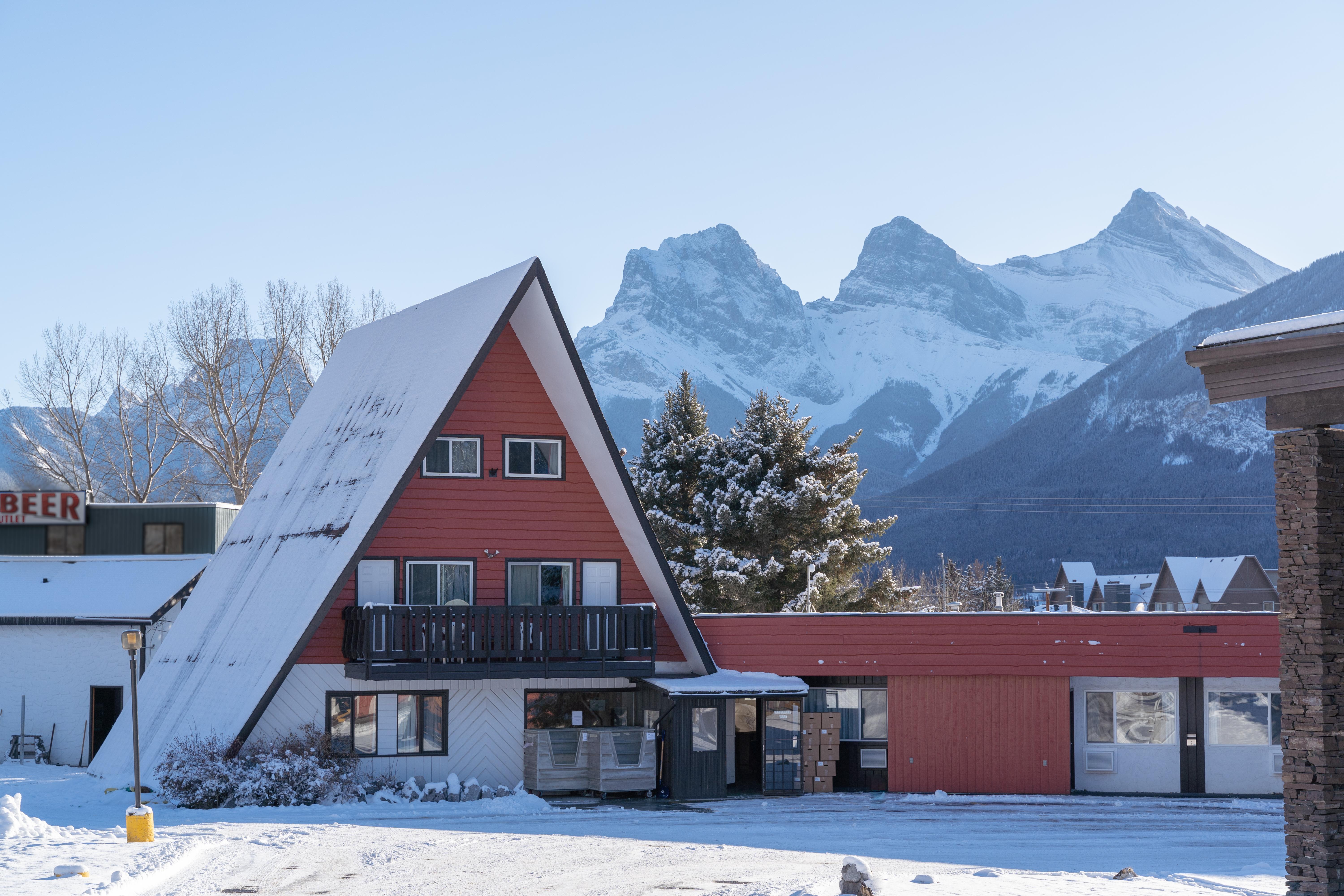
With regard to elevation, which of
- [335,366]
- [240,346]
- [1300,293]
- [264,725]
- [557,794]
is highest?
[1300,293]

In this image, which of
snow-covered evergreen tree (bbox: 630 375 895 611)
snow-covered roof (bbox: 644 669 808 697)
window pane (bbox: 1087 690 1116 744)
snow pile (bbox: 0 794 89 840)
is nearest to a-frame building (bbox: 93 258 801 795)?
snow-covered roof (bbox: 644 669 808 697)

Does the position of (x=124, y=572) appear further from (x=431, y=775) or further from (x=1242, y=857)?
(x=1242, y=857)

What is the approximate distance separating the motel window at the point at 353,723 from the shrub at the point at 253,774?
835 millimetres

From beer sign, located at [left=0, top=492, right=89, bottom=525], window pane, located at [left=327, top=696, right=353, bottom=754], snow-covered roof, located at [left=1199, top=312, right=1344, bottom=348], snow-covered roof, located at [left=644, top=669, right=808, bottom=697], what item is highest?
snow-covered roof, located at [left=1199, top=312, right=1344, bottom=348]

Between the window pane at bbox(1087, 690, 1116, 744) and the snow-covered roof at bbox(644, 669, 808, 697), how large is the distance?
20.1 ft

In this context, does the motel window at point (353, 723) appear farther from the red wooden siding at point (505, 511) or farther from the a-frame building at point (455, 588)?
the red wooden siding at point (505, 511)

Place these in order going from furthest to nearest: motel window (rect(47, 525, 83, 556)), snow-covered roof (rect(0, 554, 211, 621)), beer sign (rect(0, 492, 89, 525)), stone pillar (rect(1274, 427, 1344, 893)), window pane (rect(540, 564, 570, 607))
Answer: motel window (rect(47, 525, 83, 556)) → beer sign (rect(0, 492, 89, 525)) → snow-covered roof (rect(0, 554, 211, 621)) → window pane (rect(540, 564, 570, 607)) → stone pillar (rect(1274, 427, 1344, 893))

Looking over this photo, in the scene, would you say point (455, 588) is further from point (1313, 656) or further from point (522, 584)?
point (1313, 656)

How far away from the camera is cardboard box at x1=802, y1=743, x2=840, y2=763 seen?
26.9 m

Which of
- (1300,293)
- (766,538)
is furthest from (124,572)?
(1300,293)

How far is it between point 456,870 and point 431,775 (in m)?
8.35

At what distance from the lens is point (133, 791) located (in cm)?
2217

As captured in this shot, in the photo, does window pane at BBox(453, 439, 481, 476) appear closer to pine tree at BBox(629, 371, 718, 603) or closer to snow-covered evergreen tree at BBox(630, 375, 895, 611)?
snow-covered evergreen tree at BBox(630, 375, 895, 611)

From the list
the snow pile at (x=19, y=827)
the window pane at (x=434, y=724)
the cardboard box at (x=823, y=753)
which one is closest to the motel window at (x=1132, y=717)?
the cardboard box at (x=823, y=753)
